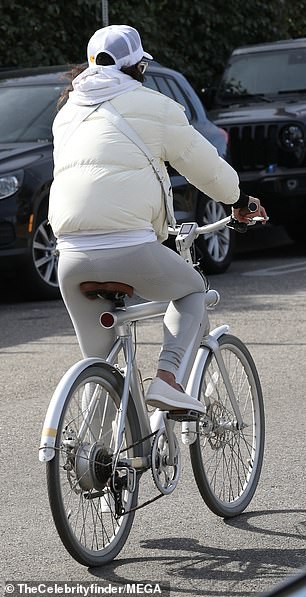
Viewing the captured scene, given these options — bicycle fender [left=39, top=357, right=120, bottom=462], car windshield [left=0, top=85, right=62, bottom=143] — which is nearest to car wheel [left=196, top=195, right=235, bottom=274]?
car windshield [left=0, top=85, right=62, bottom=143]

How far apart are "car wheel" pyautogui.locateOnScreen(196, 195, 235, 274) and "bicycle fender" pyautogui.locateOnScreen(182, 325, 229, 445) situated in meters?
7.35

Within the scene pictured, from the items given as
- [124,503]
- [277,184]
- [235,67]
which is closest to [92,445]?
[124,503]

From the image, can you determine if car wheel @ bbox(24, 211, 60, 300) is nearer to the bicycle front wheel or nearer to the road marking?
the road marking

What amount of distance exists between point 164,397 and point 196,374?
0.32 meters

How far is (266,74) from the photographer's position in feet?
52.1

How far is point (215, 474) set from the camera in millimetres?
5406

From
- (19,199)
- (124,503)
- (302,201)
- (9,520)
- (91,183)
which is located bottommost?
(302,201)

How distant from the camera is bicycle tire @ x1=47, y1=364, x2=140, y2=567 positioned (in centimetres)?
459

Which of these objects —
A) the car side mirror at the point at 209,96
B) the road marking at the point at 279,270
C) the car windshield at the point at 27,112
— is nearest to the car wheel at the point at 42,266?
the car windshield at the point at 27,112

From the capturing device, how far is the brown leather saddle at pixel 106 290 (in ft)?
15.9

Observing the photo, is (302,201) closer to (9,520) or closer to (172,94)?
(172,94)

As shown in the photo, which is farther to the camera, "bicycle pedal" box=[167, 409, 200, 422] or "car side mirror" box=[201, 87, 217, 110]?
"car side mirror" box=[201, 87, 217, 110]

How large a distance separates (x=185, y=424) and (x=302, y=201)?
373 inches

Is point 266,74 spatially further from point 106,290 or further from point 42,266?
point 106,290
